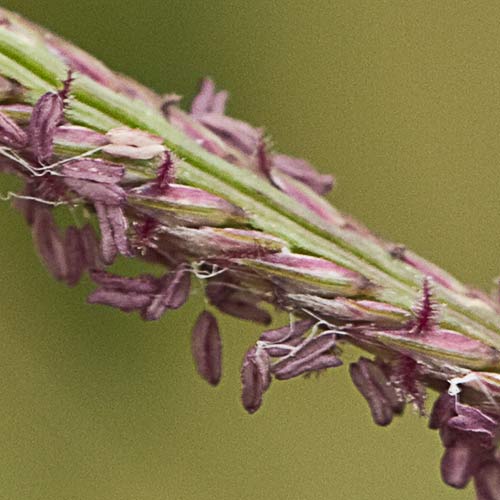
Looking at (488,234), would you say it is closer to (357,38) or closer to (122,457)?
(357,38)

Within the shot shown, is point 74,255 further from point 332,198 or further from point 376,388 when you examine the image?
point 332,198

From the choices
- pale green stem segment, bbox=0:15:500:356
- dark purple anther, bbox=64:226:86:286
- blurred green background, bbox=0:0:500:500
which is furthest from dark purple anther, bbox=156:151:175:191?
blurred green background, bbox=0:0:500:500

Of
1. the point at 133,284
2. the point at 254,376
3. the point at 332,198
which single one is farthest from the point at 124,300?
the point at 332,198

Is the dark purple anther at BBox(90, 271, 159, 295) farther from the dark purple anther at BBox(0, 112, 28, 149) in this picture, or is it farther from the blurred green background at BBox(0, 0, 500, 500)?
the blurred green background at BBox(0, 0, 500, 500)

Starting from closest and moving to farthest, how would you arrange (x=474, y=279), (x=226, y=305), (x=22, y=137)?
1. (x=22, y=137)
2. (x=226, y=305)
3. (x=474, y=279)

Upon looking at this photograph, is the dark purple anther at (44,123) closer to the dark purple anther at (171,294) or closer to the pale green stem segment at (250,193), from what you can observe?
the pale green stem segment at (250,193)

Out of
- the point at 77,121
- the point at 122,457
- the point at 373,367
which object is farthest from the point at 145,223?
the point at 122,457

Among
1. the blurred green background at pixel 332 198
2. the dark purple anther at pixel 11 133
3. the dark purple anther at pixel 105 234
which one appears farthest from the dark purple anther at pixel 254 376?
the blurred green background at pixel 332 198

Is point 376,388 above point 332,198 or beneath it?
beneath
